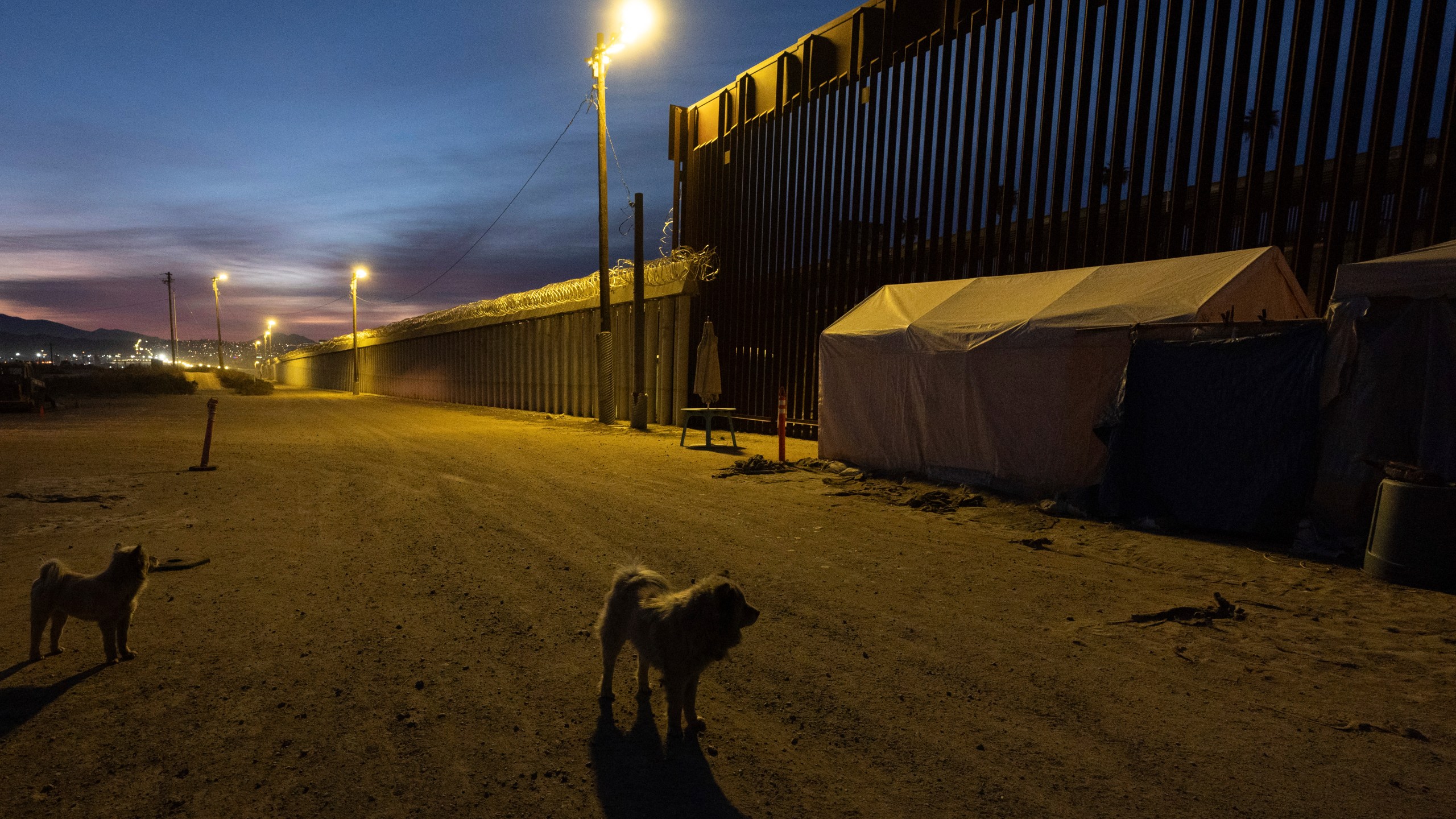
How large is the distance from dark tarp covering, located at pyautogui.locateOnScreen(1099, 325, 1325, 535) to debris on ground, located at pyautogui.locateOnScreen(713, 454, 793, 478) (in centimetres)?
427

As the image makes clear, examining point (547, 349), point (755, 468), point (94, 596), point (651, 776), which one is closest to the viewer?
point (651, 776)

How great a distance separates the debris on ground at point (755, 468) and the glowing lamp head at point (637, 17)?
34.5 feet

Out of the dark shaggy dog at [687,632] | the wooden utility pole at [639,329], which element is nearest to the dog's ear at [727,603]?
the dark shaggy dog at [687,632]

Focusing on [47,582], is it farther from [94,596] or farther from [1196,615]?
[1196,615]

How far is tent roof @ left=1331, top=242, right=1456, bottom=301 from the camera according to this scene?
16.7 feet

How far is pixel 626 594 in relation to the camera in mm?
2939

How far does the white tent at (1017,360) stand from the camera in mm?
7043

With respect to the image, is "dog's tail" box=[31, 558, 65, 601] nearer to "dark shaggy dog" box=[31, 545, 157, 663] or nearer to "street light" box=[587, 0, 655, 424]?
"dark shaggy dog" box=[31, 545, 157, 663]

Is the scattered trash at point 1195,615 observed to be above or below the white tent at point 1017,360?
below

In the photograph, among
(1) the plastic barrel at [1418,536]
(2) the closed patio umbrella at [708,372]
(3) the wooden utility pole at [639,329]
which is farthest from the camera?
(3) the wooden utility pole at [639,329]

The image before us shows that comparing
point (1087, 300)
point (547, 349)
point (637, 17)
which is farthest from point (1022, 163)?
point (547, 349)

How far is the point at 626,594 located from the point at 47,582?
108 inches

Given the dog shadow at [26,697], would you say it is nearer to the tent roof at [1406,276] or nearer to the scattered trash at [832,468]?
the scattered trash at [832,468]

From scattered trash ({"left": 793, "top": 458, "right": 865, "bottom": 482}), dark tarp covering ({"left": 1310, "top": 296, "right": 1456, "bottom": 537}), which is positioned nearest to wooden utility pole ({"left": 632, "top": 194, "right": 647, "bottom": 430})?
scattered trash ({"left": 793, "top": 458, "right": 865, "bottom": 482})
